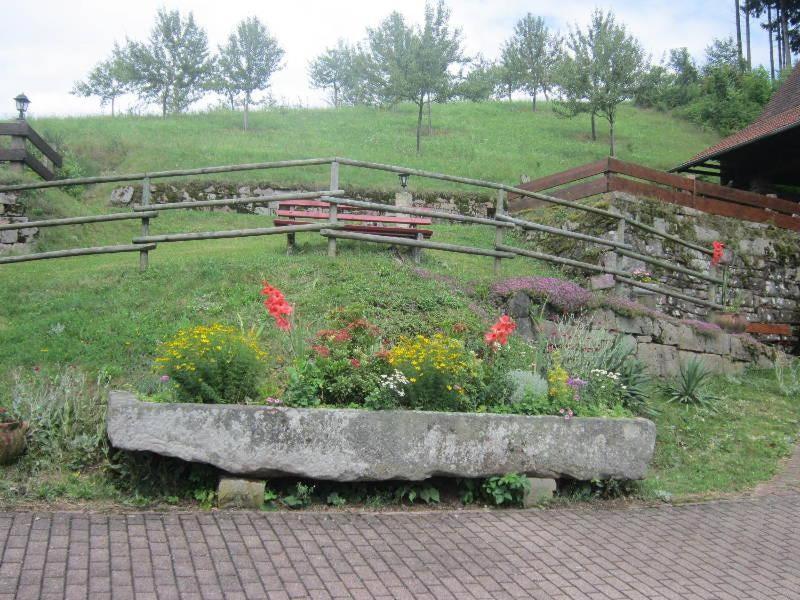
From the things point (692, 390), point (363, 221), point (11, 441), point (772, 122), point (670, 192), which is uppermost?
point (772, 122)

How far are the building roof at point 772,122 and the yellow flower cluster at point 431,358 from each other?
13.9 m

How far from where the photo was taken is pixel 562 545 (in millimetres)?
5215

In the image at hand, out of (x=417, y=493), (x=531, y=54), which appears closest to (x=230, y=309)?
(x=417, y=493)

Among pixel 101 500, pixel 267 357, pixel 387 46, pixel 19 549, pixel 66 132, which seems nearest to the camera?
pixel 19 549

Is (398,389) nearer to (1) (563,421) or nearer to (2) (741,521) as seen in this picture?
(1) (563,421)

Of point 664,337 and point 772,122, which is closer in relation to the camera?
point 664,337

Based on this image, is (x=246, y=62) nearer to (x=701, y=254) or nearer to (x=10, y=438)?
(x=701, y=254)

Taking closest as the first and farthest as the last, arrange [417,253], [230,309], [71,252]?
[230,309] → [71,252] → [417,253]

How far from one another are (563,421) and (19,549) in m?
3.93

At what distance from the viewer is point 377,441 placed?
18.2ft

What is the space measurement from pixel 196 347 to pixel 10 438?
4.57ft

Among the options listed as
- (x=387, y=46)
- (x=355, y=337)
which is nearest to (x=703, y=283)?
(x=355, y=337)

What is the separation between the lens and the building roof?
17.6 m

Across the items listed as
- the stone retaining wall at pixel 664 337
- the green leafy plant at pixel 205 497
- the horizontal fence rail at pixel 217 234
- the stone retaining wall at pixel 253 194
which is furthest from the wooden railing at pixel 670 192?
the green leafy plant at pixel 205 497
